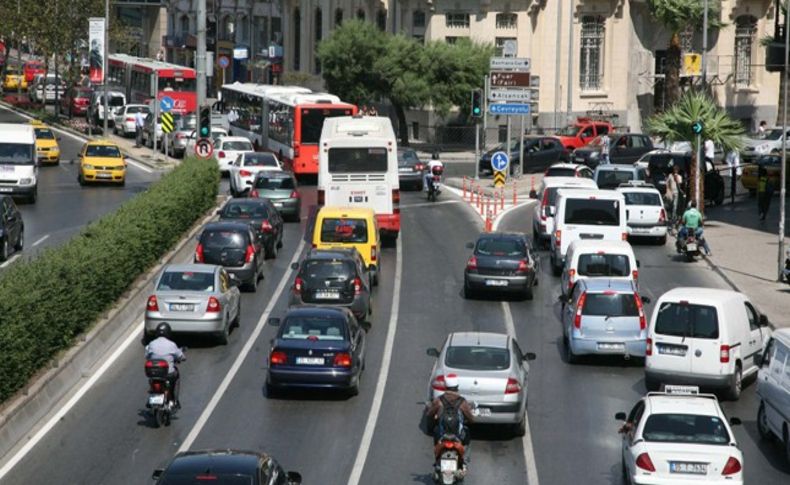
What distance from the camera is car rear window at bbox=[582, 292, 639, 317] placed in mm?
29234

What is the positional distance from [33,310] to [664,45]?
6514 centimetres

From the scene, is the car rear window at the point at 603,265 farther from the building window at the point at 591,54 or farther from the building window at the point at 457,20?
the building window at the point at 591,54

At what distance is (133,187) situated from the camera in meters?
56.0

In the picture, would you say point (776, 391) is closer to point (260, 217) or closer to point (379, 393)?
point (379, 393)

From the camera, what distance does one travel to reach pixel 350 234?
36.7 meters

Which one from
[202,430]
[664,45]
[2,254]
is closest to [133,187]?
[2,254]

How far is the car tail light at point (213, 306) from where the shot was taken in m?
29.8

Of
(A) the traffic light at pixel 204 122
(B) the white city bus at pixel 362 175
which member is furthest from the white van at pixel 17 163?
(B) the white city bus at pixel 362 175

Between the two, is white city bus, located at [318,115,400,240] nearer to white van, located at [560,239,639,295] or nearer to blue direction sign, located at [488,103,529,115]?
white van, located at [560,239,639,295]

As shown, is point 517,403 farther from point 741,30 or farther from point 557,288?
point 741,30

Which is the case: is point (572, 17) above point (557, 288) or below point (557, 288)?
above

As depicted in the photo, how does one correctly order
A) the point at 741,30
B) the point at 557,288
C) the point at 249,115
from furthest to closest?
the point at 741,30
the point at 249,115
the point at 557,288

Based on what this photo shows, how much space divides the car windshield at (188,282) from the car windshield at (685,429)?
12.1 m

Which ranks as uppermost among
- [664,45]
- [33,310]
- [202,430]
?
[664,45]
